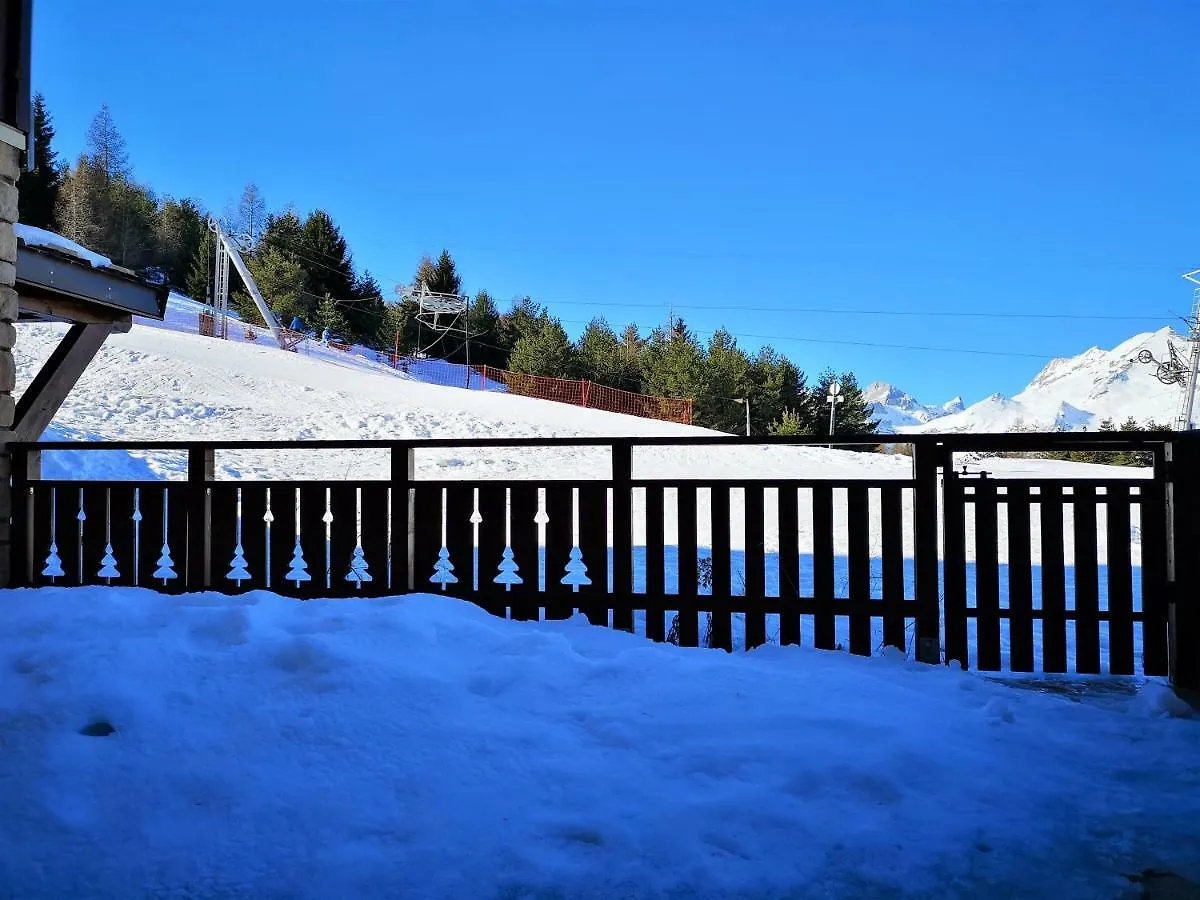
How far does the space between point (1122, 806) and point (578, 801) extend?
4.84 ft

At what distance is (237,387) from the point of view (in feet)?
72.8

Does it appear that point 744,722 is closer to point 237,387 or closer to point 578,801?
point 578,801

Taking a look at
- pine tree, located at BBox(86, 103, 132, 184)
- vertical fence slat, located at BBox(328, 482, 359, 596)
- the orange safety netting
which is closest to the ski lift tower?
the orange safety netting

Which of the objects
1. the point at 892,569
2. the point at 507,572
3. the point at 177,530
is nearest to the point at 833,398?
the point at 892,569

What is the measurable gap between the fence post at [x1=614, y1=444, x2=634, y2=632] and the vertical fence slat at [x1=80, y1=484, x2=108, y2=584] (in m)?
2.95

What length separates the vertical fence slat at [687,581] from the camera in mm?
3928

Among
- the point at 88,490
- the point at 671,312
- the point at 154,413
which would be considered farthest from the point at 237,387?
the point at 671,312

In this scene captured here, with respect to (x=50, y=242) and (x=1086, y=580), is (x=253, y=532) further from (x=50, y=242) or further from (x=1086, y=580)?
(x=1086, y=580)

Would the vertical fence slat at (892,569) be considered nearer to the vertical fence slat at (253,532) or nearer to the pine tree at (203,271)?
the vertical fence slat at (253,532)

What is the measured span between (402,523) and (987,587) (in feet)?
9.29

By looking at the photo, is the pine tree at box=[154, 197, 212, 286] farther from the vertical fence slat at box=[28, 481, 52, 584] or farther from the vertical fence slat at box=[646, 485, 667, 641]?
the vertical fence slat at box=[646, 485, 667, 641]

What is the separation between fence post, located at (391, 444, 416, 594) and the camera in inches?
165

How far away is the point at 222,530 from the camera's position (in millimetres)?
4473

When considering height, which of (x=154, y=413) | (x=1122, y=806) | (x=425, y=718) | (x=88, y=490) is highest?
(x=154, y=413)
